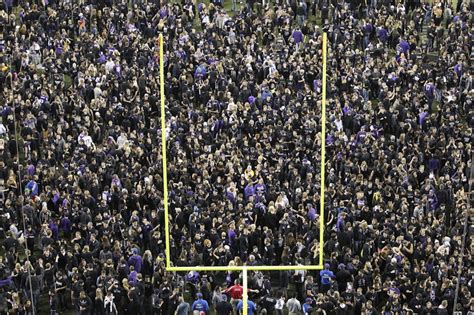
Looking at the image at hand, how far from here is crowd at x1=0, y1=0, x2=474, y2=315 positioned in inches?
1067

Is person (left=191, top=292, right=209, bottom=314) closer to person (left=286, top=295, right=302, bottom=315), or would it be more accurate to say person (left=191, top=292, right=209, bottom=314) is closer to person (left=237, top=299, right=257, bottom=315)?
person (left=237, top=299, right=257, bottom=315)

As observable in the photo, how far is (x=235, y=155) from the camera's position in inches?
1260

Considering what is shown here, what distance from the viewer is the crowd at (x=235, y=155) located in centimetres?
2711

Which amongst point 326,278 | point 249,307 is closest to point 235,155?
point 326,278

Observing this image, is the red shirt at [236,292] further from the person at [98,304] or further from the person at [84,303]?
the person at [84,303]

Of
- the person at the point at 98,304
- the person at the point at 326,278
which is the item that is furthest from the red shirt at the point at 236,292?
the person at the point at 98,304

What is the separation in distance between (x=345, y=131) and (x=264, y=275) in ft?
25.2

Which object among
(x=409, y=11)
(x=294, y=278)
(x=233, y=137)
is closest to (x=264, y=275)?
(x=294, y=278)

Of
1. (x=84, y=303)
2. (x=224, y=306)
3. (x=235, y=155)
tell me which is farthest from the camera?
(x=235, y=155)

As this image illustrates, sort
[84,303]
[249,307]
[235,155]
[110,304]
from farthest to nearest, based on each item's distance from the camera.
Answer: [235,155] → [110,304] → [84,303] → [249,307]

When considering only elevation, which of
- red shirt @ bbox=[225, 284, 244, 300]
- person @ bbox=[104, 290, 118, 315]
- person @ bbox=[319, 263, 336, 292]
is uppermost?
person @ bbox=[319, 263, 336, 292]

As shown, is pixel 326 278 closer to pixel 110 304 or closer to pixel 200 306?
pixel 200 306

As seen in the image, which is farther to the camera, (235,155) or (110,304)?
(235,155)

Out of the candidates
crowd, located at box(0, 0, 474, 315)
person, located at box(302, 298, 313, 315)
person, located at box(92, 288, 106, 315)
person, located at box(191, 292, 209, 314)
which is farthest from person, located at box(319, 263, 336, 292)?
person, located at box(92, 288, 106, 315)
